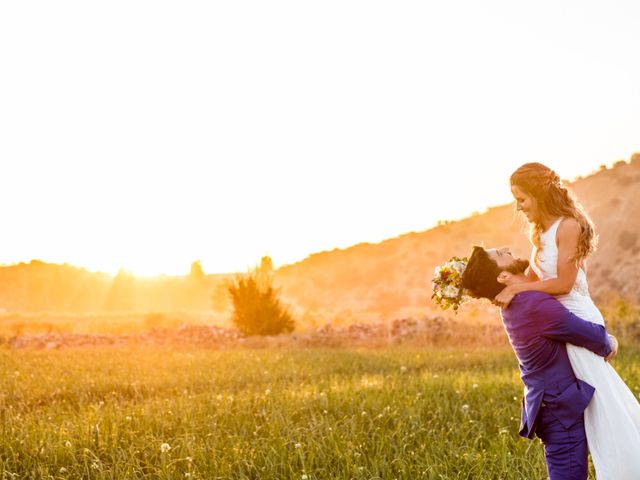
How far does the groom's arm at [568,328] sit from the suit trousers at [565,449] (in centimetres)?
41

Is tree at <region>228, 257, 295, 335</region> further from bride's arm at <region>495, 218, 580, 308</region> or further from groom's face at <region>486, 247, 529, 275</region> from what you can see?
bride's arm at <region>495, 218, 580, 308</region>

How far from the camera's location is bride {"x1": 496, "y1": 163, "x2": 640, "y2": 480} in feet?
11.2

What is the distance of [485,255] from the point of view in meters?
3.70

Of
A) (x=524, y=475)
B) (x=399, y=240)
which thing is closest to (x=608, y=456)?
(x=524, y=475)

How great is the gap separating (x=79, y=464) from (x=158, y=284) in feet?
326

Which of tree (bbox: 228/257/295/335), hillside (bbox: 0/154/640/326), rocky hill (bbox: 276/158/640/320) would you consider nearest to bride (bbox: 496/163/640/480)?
tree (bbox: 228/257/295/335)

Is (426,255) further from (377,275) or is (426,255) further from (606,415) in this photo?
(606,415)

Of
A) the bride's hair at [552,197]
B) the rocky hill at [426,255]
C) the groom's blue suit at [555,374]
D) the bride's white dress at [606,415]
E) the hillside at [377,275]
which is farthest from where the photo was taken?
the rocky hill at [426,255]

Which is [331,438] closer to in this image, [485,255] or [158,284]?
[485,255]

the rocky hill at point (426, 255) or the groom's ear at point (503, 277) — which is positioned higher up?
the rocky hill at point (426, 255)

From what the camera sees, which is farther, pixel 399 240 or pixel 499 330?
pixel 399 240

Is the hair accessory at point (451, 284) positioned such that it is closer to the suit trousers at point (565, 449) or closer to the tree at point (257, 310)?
the suit trousers at point (565, 449)

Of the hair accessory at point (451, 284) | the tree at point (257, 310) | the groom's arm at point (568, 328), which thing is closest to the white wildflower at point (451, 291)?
the hair accessory at point (451, 284)

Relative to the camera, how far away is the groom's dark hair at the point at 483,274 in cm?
368
